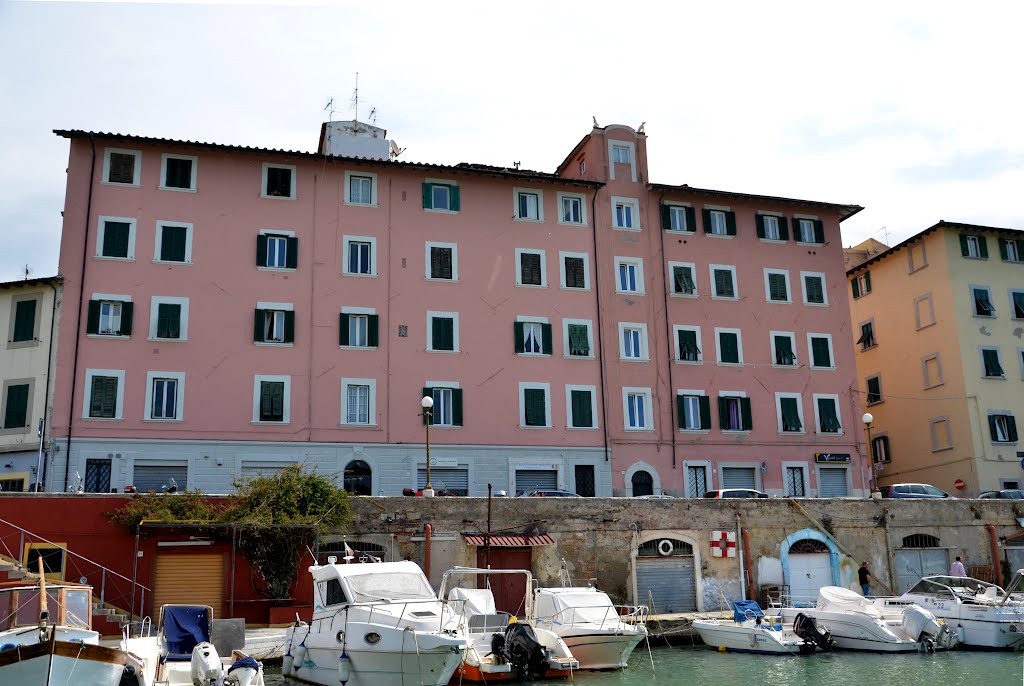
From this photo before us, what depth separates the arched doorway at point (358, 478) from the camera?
37.8 meters

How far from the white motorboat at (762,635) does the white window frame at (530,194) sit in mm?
19337

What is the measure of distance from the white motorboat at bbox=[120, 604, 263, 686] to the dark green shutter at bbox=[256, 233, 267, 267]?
59.3ft

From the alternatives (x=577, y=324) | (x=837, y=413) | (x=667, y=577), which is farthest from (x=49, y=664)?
(x=837, y=413)

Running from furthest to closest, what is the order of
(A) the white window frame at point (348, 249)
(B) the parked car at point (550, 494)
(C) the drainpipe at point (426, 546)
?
(A) the white window frame at point (348, 249)
(B) the parked car at point (550, 494)
(C) the drainpipe at point (426, 546)

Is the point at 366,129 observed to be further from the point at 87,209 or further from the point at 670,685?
the point at 670,685

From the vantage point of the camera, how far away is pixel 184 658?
73.6 ft

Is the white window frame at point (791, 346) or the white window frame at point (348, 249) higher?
the white window frame at point (348, 249)

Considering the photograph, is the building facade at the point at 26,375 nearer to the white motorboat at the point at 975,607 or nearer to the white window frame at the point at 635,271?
the white window frame at the point at 635,271

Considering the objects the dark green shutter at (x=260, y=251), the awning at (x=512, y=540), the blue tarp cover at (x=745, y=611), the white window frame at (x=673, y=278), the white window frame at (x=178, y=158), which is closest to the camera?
the blue tarp cover at (x=745, y=611)

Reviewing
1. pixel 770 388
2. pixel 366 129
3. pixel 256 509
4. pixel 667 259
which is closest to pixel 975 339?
pixel 770 388

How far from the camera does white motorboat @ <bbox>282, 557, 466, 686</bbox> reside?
2092 centimetres

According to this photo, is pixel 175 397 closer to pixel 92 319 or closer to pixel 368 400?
pixel 92 319

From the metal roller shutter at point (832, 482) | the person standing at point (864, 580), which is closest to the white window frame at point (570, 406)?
the metal roller shutter at point (832, 482)

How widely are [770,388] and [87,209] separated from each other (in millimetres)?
28998
